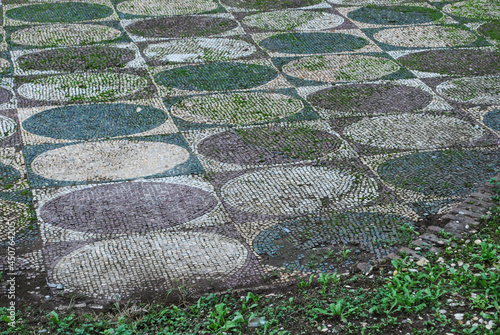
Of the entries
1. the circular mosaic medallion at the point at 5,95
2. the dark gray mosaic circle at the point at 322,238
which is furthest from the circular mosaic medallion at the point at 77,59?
the dark gray mosaic circle at the point at 322,238

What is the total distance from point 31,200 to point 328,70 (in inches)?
234

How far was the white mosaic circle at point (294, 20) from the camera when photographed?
44.9 ft

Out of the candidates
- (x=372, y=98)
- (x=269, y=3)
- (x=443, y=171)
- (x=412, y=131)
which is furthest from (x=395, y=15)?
(x=443, y=171)

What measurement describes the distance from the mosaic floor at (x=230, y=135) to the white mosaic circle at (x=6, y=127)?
0.03 meters

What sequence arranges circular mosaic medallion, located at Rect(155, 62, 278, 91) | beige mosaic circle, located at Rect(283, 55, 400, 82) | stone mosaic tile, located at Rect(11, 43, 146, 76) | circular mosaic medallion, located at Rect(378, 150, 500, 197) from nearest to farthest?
circular mosaic medallion, located at Rect(378, 150, 500, 197) → circular mosaic medallion, located at Rect(155, 62, 278, 91) → beige mosaic circle, located at Rect(283, 55, 400, 82) → stone mosaic tile, located at Rect(11, 43, 146, 76)

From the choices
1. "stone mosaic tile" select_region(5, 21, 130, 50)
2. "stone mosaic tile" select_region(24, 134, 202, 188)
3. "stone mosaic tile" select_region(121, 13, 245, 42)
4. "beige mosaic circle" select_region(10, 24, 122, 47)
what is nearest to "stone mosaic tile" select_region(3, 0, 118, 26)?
"stone mosaic tile" select_region(5, 21, 130, 50)

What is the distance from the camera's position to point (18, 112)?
984cm

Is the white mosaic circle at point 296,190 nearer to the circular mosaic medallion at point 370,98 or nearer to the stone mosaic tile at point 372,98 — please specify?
the stone mosaic tile at point 372,98

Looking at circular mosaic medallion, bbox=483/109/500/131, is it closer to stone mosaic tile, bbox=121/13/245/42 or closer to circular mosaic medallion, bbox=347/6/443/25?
circular mosaic medallion, bbox=347/6/443/25

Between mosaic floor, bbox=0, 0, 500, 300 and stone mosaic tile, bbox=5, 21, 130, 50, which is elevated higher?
stone mosaic tile, bbox=5, 21, 130, 50

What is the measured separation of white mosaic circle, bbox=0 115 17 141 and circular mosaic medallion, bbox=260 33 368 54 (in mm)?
5117

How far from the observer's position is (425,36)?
43.3ft

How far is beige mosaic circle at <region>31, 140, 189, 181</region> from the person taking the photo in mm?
8133

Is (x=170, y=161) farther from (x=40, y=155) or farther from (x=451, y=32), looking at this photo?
(x=451, y=32)
